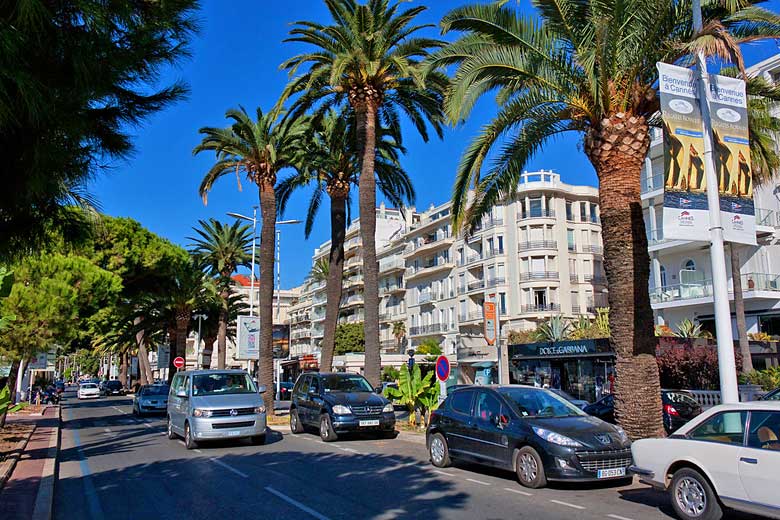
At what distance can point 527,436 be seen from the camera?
10.5m

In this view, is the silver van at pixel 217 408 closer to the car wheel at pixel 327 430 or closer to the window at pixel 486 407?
the car wheel at pixel 327 430

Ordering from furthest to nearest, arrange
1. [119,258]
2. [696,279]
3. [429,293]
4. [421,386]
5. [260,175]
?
[429,293], [696,279], [119,258], [260,175], [421,386]

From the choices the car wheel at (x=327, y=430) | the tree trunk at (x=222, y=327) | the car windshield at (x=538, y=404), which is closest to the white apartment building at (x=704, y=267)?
the car wheel at (x=327, y=430)

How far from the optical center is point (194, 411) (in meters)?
16.0

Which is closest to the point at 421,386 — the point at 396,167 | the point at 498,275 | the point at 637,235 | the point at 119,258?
the point at 637,235

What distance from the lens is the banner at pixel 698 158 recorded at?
10625 millimetres

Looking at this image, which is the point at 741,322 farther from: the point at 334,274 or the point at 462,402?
the point at 462,402

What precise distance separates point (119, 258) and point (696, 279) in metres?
30.5

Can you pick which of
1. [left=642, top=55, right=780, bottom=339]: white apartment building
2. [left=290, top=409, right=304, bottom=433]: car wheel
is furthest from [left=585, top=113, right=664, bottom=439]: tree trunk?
[left=642, top=55, right=780, bottom=339]: white apartment building

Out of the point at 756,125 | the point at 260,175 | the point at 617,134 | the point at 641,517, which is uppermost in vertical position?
the point at 260,175

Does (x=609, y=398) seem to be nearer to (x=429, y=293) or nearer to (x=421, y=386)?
(x=421, y=386)

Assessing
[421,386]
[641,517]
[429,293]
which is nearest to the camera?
[641,517]

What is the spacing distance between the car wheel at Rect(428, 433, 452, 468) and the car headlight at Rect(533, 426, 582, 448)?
2.66 meters

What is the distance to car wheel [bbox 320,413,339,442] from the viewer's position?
1742 centimetres
